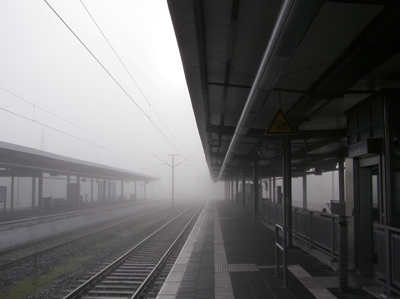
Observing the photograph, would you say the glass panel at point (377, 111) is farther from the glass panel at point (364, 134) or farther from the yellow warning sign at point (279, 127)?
the yellow warning sign at point (279, 127)

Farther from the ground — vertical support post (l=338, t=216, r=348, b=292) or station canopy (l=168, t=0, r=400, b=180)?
station canopy (l=168, t=0, r=400, b=180)

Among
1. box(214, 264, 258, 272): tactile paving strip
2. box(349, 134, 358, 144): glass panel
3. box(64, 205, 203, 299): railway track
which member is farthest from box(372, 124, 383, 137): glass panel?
box(64, 205, 203, 299): railway track

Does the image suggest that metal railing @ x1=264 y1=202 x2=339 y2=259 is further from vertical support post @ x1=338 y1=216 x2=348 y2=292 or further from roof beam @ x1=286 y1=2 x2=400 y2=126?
roof beam @ x1=286 y1=2 x2=400 y2=126

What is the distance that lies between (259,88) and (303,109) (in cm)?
362

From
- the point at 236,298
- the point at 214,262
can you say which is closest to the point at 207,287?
the point at 236,298

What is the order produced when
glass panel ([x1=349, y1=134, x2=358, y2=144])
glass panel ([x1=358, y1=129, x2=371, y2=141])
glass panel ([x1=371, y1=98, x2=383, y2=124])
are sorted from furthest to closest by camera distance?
glass panel ([x1=349, y1=134, x2=358, y2=144])
glass panel ([x1=358, y1=129, x2=371, y2=141])
glass panel ([x1=371, y1=98, x2=383, y2=124])

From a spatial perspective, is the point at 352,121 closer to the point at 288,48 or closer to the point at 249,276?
the point at 249,276

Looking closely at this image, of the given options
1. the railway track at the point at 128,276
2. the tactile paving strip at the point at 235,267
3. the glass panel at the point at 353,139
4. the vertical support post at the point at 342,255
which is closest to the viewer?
the vertical support post at the point at 342,255

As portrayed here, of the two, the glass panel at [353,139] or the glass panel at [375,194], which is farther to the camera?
the glass panel at [353,139]

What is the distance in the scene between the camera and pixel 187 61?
641 centimetres

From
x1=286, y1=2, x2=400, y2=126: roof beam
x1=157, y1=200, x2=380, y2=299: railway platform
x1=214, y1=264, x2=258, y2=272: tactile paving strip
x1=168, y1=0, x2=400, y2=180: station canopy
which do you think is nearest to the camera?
x1=168, y1=0, x2=400, y2=180: station canopy

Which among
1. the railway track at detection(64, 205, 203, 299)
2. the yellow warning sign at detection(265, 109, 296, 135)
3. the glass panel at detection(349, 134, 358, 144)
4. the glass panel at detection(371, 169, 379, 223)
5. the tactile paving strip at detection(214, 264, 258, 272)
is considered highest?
the yellow warning sign at detection(265, 109, 296, 135)

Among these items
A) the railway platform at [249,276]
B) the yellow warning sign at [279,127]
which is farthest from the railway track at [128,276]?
the yellow warning sign at [279,127]

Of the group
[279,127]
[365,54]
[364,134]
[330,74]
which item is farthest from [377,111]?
[279,127]
